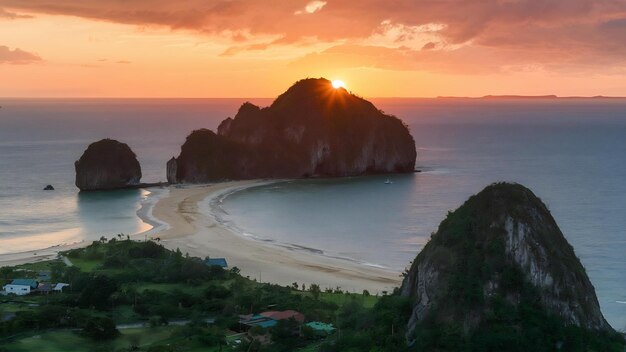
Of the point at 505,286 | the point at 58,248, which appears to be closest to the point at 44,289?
the point at 58,248

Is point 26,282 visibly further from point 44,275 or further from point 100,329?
point 100,329

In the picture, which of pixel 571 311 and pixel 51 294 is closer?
pixel 571 311

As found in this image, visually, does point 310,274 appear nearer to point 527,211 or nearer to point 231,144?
point 527,211

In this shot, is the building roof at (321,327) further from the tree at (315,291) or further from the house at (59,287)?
the house at (59,287)

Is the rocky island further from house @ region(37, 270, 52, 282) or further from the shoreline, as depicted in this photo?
the shoreline

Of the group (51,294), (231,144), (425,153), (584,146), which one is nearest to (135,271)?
(51,294)

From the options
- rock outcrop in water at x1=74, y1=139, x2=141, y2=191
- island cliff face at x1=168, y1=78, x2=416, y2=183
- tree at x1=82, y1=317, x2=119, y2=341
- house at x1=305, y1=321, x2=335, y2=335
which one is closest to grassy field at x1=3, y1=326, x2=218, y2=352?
tree at x1=82, y1=317, x2=119, y2=341
